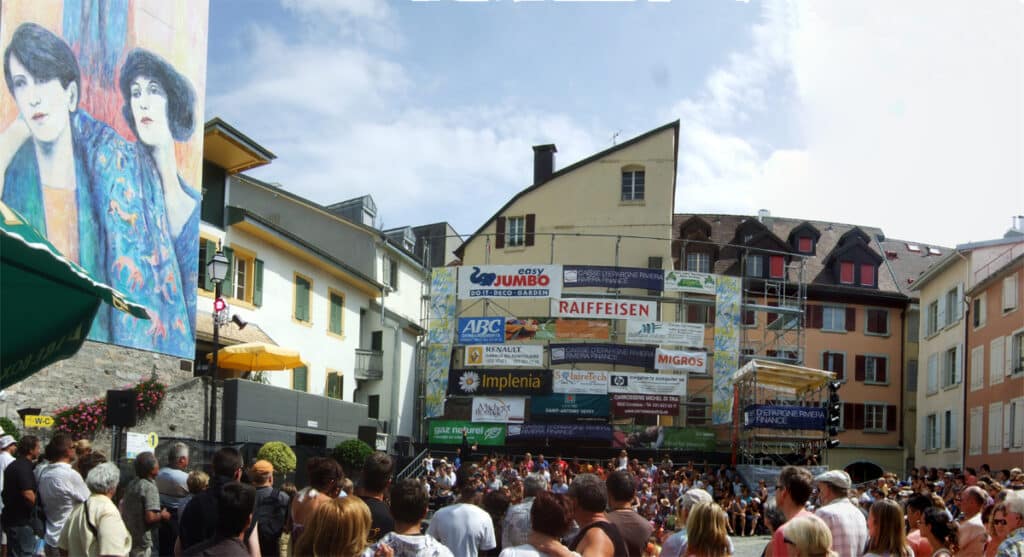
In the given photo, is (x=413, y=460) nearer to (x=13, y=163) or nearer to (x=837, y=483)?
(x=13, y=163)

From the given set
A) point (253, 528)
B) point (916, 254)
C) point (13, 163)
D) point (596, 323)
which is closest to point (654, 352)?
point (596, 323)

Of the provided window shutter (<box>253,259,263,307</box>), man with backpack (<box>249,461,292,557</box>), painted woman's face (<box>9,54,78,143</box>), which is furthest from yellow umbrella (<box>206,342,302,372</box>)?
man with backpack (<box>249,461,292,557</box>)

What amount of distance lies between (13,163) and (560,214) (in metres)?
29.8

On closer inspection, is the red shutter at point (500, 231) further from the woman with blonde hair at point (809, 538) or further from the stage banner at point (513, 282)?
the woman with blonde hair at point (809, 538)

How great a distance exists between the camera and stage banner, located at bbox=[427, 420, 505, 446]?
36000mm

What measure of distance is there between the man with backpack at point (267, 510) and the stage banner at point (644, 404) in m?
29.1

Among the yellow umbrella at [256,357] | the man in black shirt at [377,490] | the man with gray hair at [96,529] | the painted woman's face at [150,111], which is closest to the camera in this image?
the man with gray hair at [96,529]

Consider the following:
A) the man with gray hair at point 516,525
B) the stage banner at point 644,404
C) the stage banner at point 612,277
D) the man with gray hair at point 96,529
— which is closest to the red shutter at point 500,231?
the stage banner at point 612,277

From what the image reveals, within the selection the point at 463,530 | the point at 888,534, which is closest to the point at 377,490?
the point at 463,530

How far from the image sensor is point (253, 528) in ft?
20.6

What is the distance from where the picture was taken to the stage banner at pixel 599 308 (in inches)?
1494

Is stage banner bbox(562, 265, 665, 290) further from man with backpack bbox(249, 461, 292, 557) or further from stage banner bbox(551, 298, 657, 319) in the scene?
man with backpack bbox(249, 461, 292, 557)

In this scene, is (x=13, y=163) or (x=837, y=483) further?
(x=13, y=163)

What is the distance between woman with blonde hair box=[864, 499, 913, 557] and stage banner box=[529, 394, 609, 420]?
1186 inches
